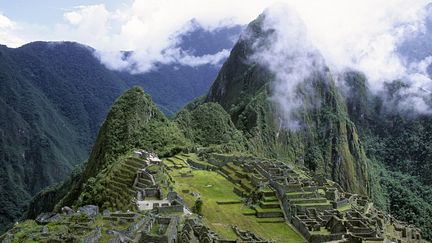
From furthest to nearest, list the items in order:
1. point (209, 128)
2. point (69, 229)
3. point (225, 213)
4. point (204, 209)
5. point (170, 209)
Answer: point (209, 128), point (225, 213), point (204, 209), point (170, 209), point (69, 229)

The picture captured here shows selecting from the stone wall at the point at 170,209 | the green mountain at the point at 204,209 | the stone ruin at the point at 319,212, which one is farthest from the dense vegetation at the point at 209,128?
the stone wall at the point at 170,209

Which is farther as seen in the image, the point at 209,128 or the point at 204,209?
the point at 209,128

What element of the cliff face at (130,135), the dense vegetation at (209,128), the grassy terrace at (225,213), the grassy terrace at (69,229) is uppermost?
the dense vegetation at (209,128)

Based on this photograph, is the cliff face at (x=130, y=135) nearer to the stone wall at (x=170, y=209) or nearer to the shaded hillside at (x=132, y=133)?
the shaded hillside at (x=132, y=133)

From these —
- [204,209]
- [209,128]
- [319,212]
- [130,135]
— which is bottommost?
[204,209]

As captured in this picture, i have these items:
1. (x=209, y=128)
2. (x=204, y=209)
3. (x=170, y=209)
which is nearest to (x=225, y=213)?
(x=204, y=209)

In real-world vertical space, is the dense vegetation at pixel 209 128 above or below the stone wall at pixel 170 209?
above

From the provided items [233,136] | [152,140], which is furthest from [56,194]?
[233,136]

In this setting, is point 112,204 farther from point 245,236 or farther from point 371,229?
point 371,229

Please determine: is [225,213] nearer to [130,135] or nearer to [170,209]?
[170,209]

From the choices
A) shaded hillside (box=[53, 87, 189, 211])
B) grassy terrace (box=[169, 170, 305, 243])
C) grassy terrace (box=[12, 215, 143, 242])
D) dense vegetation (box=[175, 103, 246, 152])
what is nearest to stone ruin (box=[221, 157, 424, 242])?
grassy terrace (box=[169, 170, 305, 243])
